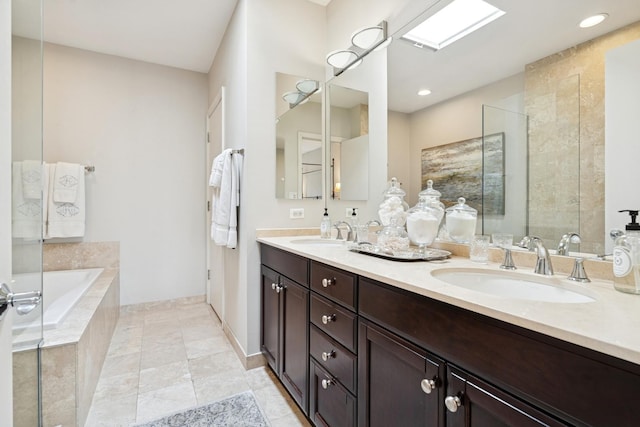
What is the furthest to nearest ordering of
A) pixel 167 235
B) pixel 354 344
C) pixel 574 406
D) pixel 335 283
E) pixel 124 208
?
pixel 167 235 → pixel 124 208 → pixel 335 283 → pixel 354 344 → pixel 574 406

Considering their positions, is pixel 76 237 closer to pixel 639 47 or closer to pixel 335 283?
pixel 335 283

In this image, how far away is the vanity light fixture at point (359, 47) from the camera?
190 cm

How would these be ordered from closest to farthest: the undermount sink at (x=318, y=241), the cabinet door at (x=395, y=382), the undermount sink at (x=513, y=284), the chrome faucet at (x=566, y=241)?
the cabinet door at (x=395, y=382)
the undermount sink at (x=513, y=284)
the chrome faucet at (x=566, y=241)
the undermount sink at (x=318, y=241)

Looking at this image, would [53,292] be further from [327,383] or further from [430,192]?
[430,192]

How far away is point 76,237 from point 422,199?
3.17 metres

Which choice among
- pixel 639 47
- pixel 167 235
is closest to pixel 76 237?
pixel 167 235

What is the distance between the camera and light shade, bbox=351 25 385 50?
6.28 feet

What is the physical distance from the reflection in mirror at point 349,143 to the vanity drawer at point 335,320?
93cm

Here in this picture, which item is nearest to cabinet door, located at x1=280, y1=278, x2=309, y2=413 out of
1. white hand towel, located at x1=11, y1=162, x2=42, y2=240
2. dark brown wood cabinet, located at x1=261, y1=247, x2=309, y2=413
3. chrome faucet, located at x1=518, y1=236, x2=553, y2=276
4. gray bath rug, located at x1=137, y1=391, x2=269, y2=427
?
dark brown wood cabinet, located at x1=261, y1=247, x2=309, y2=413

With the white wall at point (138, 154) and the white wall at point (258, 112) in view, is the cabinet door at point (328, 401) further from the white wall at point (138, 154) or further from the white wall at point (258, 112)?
the white wall at point (138, 154)

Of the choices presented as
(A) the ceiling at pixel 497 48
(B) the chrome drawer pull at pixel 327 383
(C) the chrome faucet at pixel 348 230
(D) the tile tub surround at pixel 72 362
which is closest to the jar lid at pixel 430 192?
(A) the ceiling at pixel 497 48

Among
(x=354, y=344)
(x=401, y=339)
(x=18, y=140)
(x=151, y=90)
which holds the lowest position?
(x=354, y=344)

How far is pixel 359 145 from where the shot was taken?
7.03 ft

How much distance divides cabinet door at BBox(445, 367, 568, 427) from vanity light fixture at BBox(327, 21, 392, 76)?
6.02ft
